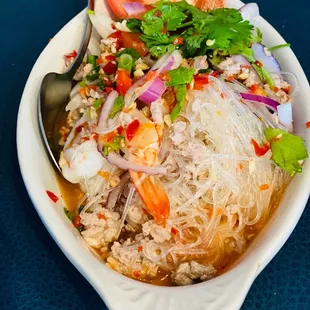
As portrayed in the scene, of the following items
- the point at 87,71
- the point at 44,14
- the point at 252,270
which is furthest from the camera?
the point at 44,14

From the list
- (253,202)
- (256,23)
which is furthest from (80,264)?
(256,23)

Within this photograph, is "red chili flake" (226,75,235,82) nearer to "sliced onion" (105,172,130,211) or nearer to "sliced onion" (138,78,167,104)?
"sliced onion" (138,78,167,104)

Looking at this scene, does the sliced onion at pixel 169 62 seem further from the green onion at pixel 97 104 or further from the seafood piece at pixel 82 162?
the seafood piece at pixel 82 162

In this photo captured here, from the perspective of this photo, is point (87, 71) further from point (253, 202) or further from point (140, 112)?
point (253, 202)

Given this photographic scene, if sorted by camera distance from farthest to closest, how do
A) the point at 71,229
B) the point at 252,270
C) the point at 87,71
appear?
1. the point at 87,71
2. the point at 71,229
3. the point at 252,270

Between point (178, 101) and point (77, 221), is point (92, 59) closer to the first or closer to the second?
point (178, 101)

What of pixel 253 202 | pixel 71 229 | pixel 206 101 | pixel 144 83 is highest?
pixel 144 83

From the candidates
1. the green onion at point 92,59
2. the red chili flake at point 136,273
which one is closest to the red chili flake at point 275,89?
the green onion at point 92,59

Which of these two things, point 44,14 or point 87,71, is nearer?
point 87,71
